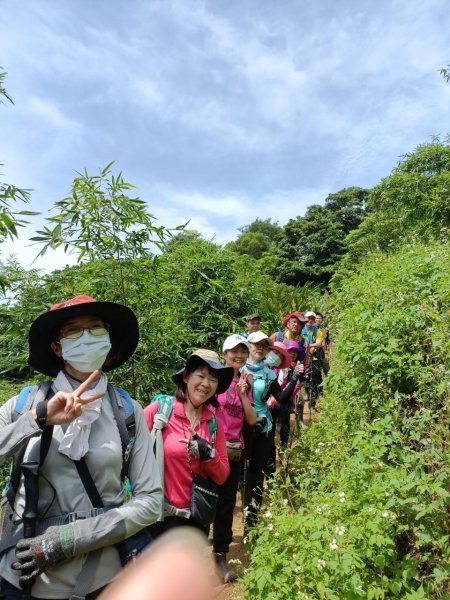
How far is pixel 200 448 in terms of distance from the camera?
224cm

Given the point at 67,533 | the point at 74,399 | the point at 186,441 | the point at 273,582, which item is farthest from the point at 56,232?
the point at 273,582

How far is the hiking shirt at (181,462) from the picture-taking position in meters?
2.29

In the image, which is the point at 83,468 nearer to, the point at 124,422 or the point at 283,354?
the point at 124,422

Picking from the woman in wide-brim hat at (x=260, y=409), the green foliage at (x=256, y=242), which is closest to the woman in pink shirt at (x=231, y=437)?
the woman in wide-brim hat at (x=260, y=409)

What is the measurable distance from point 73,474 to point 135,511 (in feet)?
0.82

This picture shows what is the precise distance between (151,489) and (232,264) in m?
6.21

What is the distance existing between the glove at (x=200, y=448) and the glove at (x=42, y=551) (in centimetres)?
97

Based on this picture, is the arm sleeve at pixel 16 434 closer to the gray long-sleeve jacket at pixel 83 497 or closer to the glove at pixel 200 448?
the gray long-sleeve jacket at pixel 83 497

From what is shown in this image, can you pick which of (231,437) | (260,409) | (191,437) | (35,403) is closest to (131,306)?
(231,437)

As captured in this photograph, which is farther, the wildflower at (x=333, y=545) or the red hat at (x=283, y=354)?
the red hat at (x=283, y=354)

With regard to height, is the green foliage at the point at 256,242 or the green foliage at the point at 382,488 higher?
the green foliage at the point at 256,242

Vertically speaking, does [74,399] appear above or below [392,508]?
above

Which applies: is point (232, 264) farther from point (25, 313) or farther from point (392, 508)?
point (392, 508)

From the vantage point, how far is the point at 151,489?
5.12ft
